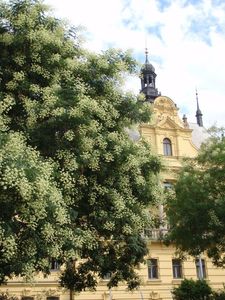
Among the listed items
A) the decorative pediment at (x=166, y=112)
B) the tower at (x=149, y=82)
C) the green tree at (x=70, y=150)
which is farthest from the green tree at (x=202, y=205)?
the tower at (x=149, y=82)

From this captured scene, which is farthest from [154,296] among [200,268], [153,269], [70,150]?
[70,150]

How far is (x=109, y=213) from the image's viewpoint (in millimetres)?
17141

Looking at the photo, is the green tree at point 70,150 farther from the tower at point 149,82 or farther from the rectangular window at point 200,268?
the tower at point 149,82

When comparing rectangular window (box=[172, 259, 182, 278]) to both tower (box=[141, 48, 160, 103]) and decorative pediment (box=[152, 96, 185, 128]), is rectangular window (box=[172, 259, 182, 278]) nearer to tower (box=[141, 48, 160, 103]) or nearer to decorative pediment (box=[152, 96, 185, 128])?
decorative pediment (box=[152, 96, 185, 128])

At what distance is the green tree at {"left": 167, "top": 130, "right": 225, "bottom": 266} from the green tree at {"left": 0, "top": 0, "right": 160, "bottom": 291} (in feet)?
16.9

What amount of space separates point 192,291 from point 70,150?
1615 cm

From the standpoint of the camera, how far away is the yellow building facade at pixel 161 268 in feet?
103

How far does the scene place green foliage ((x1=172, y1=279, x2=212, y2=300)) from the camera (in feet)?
93.0

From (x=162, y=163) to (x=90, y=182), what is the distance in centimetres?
344

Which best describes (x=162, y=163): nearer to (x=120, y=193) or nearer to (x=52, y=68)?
(x=120, y=193)

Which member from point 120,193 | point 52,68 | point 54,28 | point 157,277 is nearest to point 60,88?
point 52,68

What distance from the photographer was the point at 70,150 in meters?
16.1

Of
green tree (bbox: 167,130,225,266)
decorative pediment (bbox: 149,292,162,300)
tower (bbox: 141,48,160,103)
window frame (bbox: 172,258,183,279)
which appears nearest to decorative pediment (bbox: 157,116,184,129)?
tower (bbox: 141,48,160,103)

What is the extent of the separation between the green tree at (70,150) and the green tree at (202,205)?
516 centimetres
